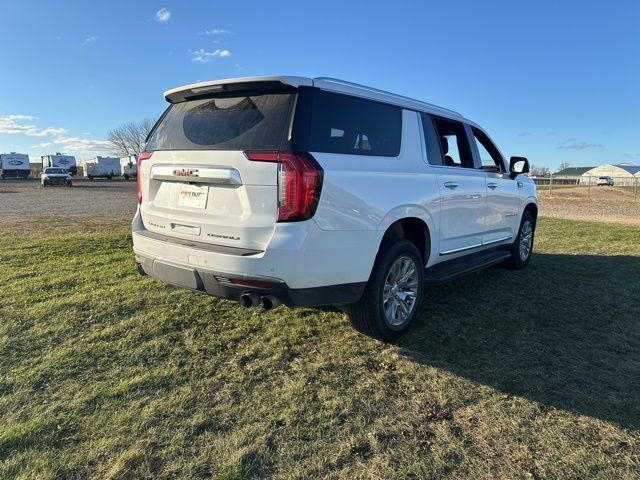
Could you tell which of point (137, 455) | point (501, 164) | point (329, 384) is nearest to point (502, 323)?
point (329, 384)

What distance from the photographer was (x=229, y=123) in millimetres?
3398

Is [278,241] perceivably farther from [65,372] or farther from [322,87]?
[65,372]

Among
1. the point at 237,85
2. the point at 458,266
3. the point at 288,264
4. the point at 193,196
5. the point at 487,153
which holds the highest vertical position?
Result: the point at 237,85

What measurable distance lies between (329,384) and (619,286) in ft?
15.0

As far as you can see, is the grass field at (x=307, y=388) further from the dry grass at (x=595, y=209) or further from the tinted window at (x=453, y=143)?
the dry grass at (x=595, y=209)

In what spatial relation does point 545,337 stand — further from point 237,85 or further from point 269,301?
point 237,85

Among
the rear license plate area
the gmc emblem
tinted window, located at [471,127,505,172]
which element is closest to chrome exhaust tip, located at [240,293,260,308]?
the rear license plate area

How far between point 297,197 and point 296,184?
3.4 inches

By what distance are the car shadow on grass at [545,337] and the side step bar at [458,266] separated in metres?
0.40

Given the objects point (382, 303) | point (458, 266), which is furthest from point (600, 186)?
point (382, 303)

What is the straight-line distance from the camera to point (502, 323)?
175 inches

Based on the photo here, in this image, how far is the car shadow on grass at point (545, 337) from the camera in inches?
125

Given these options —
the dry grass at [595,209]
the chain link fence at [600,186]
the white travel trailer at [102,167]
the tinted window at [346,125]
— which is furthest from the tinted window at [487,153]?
the white travel trailer at [102,167]

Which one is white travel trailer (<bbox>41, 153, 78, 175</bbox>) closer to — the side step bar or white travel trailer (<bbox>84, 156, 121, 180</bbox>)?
white travel trailer (<bbox>84, 156, 121, 180</bbox>)
